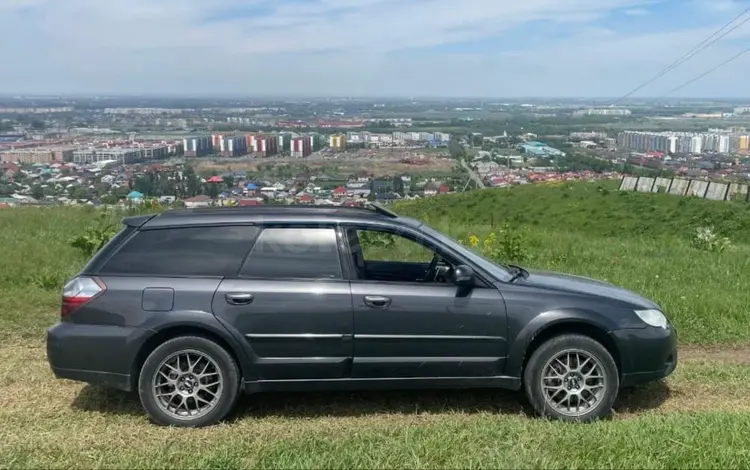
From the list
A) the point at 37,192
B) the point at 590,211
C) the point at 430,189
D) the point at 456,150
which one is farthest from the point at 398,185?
the point at 456,150

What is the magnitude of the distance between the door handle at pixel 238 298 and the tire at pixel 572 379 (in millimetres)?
1987

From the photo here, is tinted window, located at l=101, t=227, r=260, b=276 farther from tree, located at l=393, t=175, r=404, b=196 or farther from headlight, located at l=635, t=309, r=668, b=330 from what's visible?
tree, located at l=393, t=175, r=404, b=196

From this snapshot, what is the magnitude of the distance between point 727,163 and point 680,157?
3.52m

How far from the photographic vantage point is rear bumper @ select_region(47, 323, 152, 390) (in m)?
5.11

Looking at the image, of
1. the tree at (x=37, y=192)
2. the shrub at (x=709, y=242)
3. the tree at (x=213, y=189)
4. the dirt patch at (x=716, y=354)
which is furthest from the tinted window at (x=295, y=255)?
the tree at (x=37, y=192)

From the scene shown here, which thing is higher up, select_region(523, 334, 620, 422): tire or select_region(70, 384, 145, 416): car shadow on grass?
select_region(523, 334, 620, 422): tire

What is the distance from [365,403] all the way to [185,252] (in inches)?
A: 68.6

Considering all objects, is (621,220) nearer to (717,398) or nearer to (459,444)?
(717,398)

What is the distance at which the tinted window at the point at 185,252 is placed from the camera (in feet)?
17.4

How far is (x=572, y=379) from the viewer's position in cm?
528

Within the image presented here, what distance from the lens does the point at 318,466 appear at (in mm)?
4129

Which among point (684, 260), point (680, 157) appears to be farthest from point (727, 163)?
point (684, 260)

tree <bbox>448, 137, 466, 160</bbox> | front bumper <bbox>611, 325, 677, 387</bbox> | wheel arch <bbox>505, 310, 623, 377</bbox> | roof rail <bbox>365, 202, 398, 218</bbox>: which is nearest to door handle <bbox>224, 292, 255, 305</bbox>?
roof rail <bbox>365, 202, 398, 218</bbox>

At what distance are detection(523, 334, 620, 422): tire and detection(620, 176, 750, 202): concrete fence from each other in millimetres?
22469
